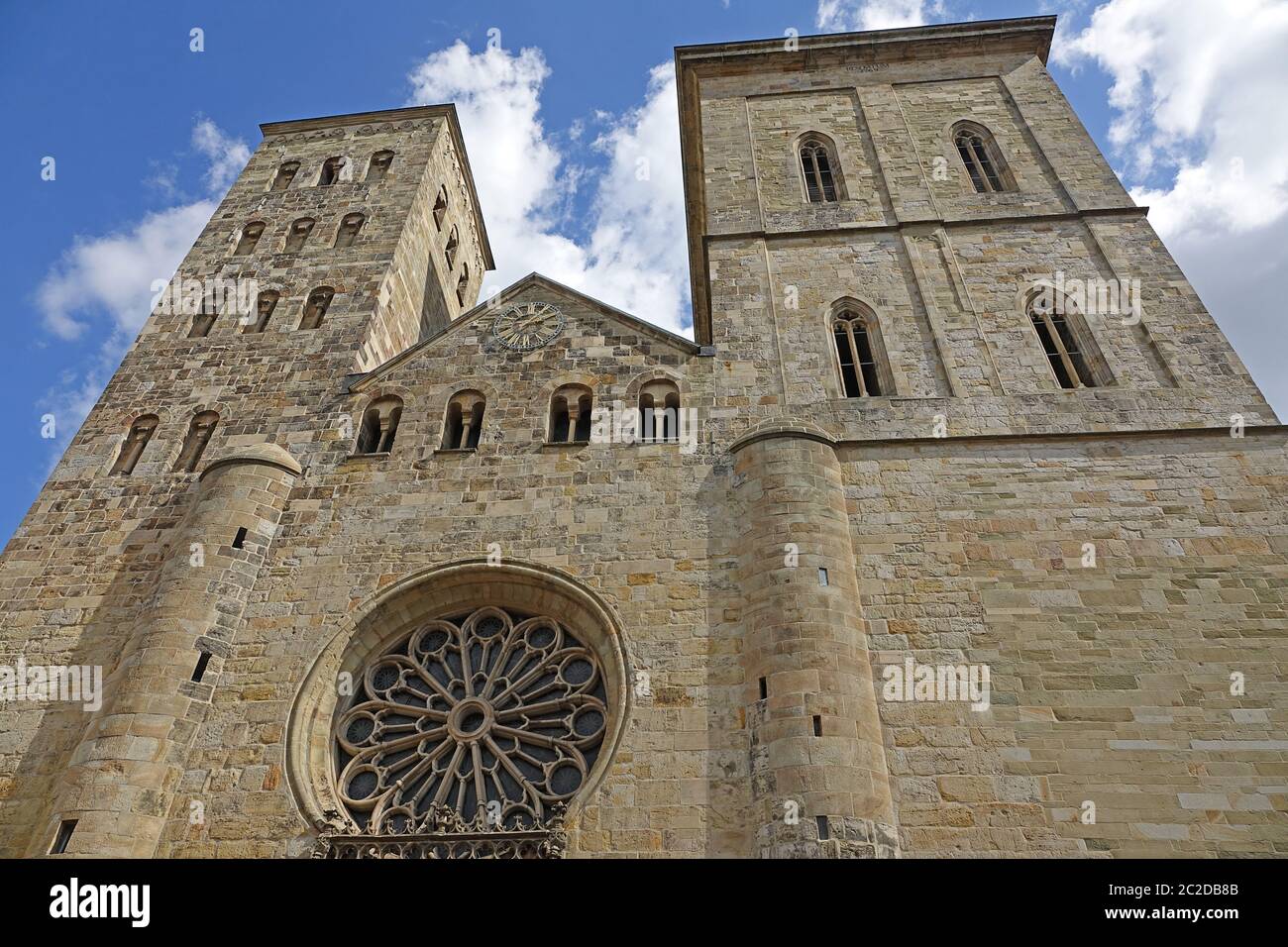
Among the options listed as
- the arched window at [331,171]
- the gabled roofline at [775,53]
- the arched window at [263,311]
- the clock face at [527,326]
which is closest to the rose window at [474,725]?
the clock face at [527,326]

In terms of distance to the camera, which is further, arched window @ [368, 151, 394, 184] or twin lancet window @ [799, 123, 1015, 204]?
arched window @ [368, 151, 394, 184]

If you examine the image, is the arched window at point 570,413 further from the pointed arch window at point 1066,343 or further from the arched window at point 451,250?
the arched window at point 451,250

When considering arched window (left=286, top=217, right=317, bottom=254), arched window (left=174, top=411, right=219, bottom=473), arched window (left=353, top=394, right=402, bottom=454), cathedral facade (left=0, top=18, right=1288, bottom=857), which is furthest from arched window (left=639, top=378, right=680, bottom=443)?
arched window (left=286, top=217, right=317, bottom=254)

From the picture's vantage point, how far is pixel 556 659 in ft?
34.3

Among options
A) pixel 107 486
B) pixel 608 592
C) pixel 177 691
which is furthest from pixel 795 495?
pixel 107 486

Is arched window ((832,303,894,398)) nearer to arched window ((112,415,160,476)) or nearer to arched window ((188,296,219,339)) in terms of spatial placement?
arched window ((112,415,160,476))

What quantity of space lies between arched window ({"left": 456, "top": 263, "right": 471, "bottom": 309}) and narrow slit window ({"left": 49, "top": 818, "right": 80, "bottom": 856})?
15601 millimetres

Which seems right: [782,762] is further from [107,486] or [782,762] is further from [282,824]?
[107,486]

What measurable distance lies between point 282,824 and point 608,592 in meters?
4.44

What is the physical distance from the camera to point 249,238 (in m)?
17.7

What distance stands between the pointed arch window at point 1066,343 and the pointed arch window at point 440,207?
45.0 feet

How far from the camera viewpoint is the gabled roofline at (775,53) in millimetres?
18703

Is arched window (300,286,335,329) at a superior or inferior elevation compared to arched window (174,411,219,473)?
superior

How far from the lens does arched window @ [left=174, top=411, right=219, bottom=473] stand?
43.9ft
